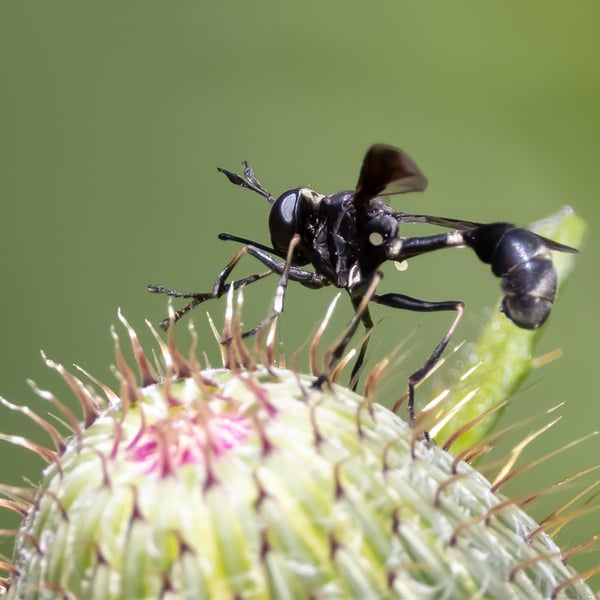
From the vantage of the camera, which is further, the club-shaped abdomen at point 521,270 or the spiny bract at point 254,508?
the club-shaped abdomen at point 521,270

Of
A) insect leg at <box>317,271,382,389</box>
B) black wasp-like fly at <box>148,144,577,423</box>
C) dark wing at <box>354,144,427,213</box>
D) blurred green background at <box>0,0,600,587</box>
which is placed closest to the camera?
insect leg at <box>317,271,382,389</box>

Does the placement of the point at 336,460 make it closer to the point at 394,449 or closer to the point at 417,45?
the point at 394,449

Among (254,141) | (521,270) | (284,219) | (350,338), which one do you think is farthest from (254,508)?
(254,141)

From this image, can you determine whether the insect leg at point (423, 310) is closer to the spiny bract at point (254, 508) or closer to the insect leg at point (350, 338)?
the insect leg at point (350, 338)

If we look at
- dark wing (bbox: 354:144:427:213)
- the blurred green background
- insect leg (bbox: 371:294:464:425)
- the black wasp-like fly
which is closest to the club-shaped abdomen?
the black wasp-like fly

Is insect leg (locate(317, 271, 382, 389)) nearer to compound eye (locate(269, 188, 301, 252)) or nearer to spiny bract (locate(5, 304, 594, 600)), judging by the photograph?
spiny bract (locate(5, 304, 594, 600))

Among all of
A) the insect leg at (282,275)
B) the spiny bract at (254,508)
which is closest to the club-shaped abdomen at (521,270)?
the insect leg at (282,275)
